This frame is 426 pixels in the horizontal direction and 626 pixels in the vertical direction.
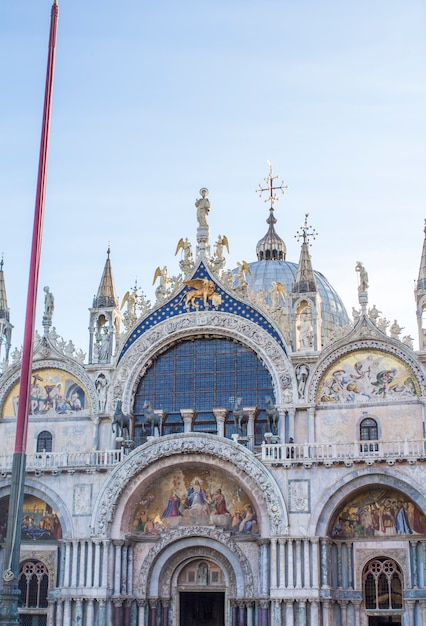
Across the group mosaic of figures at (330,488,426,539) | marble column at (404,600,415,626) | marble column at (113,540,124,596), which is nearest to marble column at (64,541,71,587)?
marble column at (113,540,124,596)

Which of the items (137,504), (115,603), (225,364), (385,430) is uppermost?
(225,364)

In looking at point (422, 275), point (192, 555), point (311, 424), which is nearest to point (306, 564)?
point (192, 555)

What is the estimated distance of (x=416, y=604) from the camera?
31.0 m

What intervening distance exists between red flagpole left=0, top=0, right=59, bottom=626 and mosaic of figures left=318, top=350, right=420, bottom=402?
13.1 metres

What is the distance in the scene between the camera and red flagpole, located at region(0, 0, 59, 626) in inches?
887

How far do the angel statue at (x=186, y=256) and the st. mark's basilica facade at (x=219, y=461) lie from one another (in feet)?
0.22

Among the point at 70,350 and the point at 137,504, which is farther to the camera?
the point at 70,350

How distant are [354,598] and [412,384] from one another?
750 centimetres

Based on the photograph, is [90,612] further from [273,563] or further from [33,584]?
[273,563]

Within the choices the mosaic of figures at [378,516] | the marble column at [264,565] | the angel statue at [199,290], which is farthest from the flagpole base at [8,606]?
the angel statue at [199,290]

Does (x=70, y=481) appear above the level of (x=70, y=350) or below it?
below

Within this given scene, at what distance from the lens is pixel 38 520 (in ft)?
115

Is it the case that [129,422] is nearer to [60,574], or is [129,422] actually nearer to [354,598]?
[60,574]

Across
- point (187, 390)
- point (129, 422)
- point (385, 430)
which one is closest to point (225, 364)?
point (187, 390)
